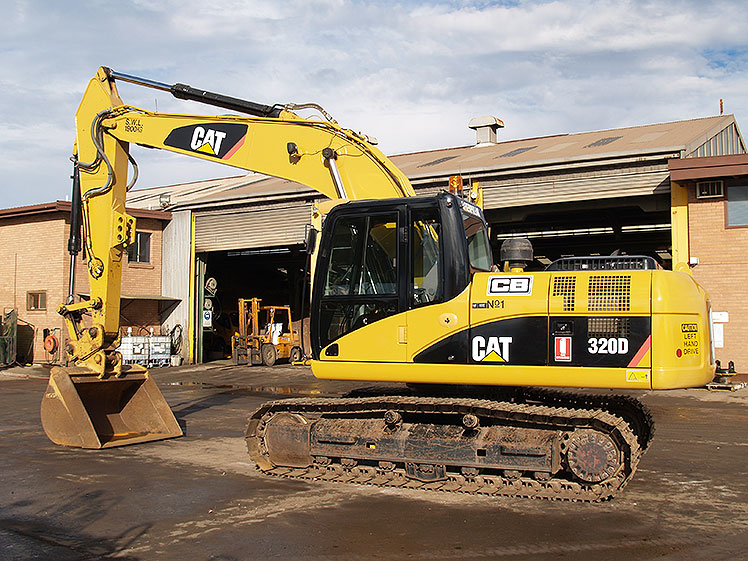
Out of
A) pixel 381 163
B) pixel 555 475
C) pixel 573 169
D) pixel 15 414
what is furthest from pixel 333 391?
pixel 555 475

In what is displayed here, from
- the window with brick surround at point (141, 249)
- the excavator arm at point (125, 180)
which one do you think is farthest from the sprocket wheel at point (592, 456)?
the window with brick surround at point (141, 249)

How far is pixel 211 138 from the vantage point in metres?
10.0

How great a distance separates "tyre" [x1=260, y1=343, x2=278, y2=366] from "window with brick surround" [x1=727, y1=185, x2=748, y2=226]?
15469 mm

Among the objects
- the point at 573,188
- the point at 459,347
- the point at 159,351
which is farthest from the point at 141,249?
the point at 459,347

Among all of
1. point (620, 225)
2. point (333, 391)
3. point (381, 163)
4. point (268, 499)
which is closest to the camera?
point (268, 499)

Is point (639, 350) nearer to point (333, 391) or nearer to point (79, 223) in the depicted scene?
point (79, 223)

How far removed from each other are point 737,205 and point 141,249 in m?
19.6

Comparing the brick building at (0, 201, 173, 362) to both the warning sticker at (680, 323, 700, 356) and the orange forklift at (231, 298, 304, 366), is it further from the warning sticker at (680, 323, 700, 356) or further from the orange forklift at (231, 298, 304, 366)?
the warning sticker at (680, 323, 700, 356)

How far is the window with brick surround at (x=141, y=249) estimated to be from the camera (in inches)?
1089

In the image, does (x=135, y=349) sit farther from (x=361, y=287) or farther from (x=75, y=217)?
(x=361, y=287)

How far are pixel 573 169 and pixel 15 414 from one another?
13.9 m

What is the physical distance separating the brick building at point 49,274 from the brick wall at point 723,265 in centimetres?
1775

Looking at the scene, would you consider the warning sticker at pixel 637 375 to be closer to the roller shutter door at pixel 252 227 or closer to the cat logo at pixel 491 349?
the cat logo at pixel 491 349

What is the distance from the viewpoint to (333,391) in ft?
58.4
